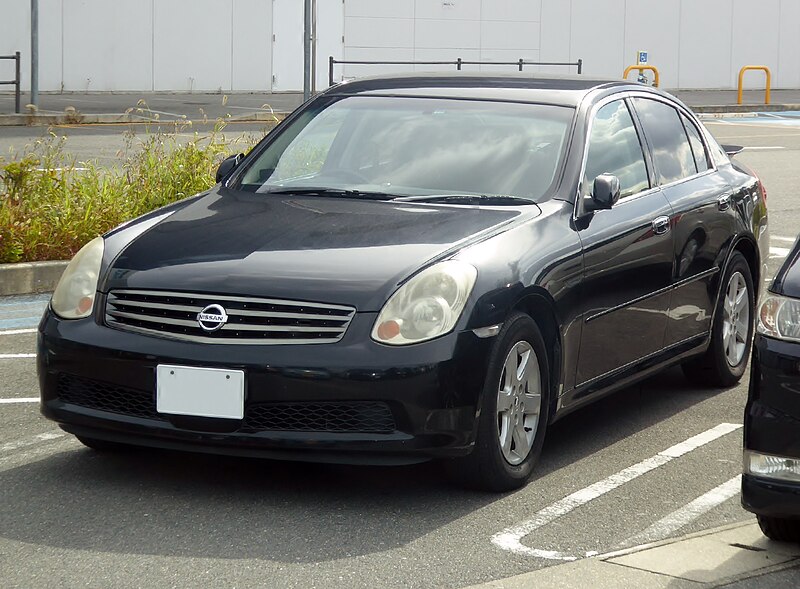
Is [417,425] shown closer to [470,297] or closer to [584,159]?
[470,297]

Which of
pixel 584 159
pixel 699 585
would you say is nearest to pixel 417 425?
pixel 699 585

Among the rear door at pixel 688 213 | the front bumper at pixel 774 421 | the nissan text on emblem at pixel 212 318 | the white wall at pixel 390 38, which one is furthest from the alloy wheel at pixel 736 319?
the white wall at pixel 390 38

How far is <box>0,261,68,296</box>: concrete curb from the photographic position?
981cm

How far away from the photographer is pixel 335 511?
5.26 meters

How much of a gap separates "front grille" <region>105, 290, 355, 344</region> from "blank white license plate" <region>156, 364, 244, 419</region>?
12 cm

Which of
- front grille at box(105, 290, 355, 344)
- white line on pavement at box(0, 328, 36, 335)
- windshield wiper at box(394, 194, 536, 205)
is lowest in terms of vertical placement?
white line on pavement at box(0, 328, 36, 335)

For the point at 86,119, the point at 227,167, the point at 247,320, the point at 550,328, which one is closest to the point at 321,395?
the point at 247,320

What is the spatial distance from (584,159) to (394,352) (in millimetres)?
1685

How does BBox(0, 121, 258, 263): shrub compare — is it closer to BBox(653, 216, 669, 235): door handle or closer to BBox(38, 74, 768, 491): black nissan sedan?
BBox(38, 74, 768, 491): black nissan sedan

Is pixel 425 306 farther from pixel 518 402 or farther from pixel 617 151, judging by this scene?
pixel 617 151

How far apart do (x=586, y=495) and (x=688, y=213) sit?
1.94 metres

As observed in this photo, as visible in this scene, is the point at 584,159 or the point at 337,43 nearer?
the point at 584,159

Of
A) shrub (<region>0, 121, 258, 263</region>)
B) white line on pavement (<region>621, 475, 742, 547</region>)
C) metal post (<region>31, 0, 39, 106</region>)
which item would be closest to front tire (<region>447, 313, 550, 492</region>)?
white line on pavement (<region>621, 475, 742, 547</region>)

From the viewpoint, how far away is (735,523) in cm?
517
